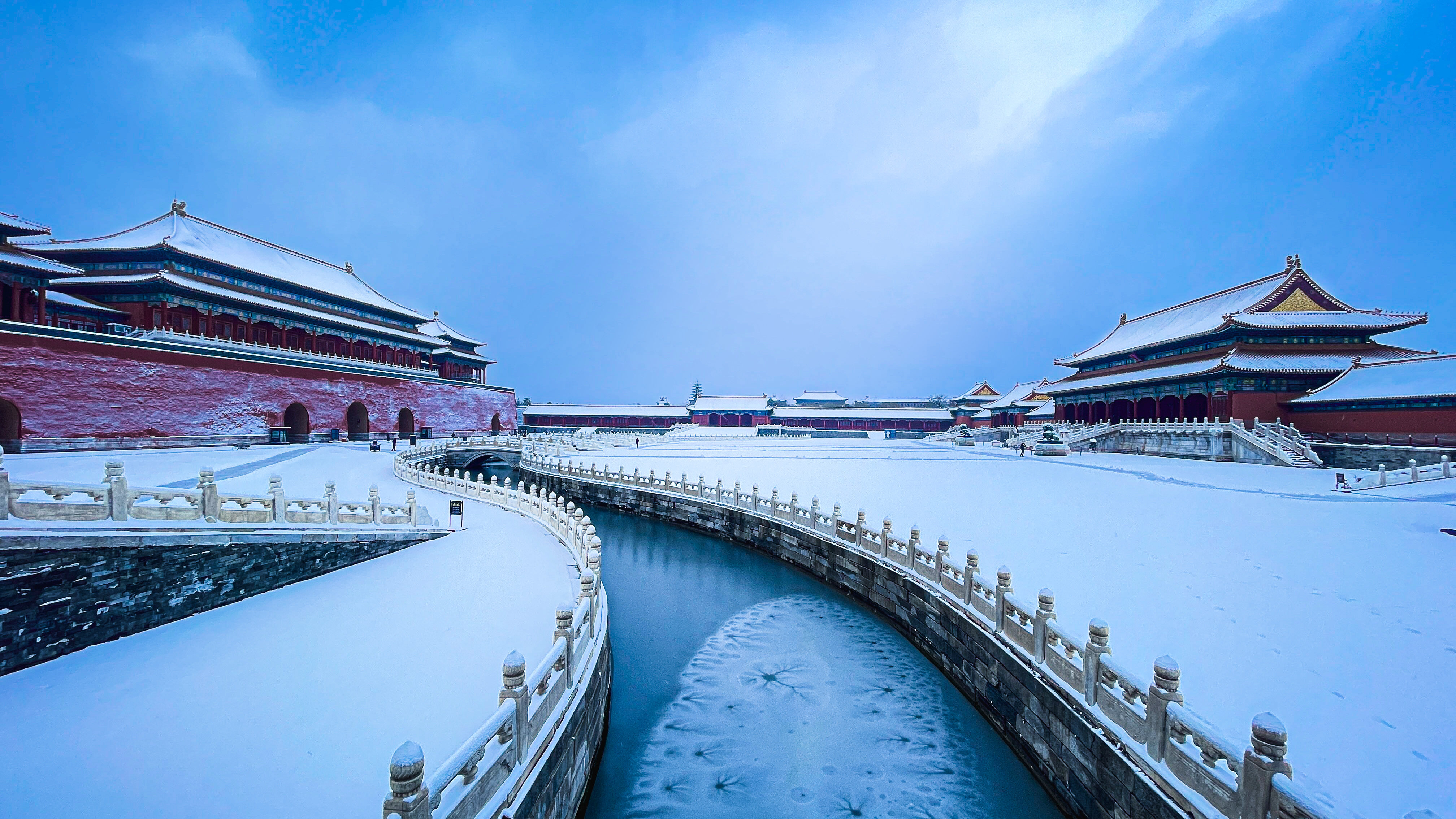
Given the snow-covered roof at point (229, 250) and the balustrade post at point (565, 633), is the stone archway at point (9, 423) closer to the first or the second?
the snow-covered roof at point (229, 250)

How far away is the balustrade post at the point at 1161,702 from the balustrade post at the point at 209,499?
1238cm

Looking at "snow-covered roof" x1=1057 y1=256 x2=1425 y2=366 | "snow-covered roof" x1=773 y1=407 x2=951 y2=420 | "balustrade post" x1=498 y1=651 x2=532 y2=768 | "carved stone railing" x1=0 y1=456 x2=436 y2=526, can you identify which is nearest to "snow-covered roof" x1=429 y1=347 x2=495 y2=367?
"carved stone railing" x1=0 y1=456 x2=436 y2=526

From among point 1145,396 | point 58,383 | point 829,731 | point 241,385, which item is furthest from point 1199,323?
point 58,383

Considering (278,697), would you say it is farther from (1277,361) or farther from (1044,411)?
(1044,411)

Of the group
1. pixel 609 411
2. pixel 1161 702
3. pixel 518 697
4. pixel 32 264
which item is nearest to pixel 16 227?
pixel 32 264

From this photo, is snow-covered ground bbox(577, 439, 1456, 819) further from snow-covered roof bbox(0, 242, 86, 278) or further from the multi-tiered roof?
snow-covered roof bbox(0, 242, 86, 278)

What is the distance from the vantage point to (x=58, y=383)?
18297mm

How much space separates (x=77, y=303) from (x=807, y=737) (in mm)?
35748

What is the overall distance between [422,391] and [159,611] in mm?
30680

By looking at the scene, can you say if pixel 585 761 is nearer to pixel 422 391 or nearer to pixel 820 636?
pixel 820 636

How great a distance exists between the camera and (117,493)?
7484 mm

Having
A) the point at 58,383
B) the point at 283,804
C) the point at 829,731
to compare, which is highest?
the point at 58,383

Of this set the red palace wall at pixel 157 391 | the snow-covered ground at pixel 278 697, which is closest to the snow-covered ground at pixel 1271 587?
the snow-covered ground at pixel 278 697

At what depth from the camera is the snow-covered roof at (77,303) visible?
23.0 metres
